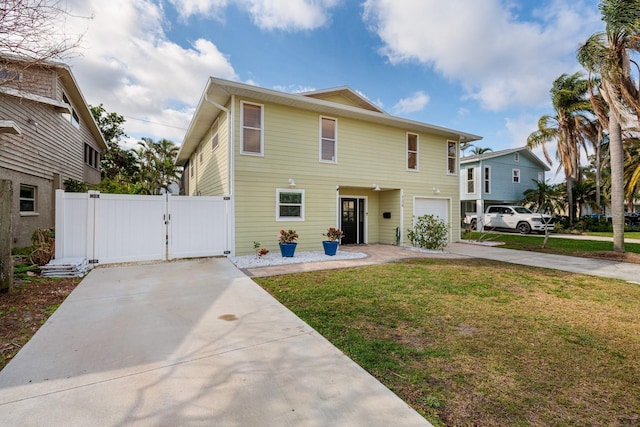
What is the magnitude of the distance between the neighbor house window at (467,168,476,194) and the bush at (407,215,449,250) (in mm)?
11722

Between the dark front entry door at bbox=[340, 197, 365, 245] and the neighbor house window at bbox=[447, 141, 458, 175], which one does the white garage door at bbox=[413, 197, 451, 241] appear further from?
the dark front entry door at bbox=[340, 197, 365, 245]

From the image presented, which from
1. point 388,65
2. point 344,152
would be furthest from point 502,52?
point 344,152

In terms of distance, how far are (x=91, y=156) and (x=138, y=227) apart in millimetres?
12578

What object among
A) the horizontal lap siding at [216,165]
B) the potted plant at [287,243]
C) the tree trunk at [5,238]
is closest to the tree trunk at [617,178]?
the potted plant at [287,243]

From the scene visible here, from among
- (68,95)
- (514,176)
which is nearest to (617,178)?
(514,176)

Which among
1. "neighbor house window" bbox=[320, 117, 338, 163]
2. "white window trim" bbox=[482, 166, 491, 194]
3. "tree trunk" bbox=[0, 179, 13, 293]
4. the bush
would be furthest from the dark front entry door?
"white window trim" bbox=[482, 166, 491, 194]

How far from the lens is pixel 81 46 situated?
4648mm

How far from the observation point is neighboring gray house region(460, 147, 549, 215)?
19.5 meters

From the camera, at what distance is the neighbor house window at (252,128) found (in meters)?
8.20

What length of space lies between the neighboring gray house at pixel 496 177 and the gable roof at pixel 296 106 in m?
8.28

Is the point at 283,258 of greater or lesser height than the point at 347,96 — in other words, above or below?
below

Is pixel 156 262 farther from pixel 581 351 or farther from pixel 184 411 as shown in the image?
pixel 581 351

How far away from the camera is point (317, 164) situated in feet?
30.8

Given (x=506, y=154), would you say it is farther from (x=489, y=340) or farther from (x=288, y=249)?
(x=489, y=340)
